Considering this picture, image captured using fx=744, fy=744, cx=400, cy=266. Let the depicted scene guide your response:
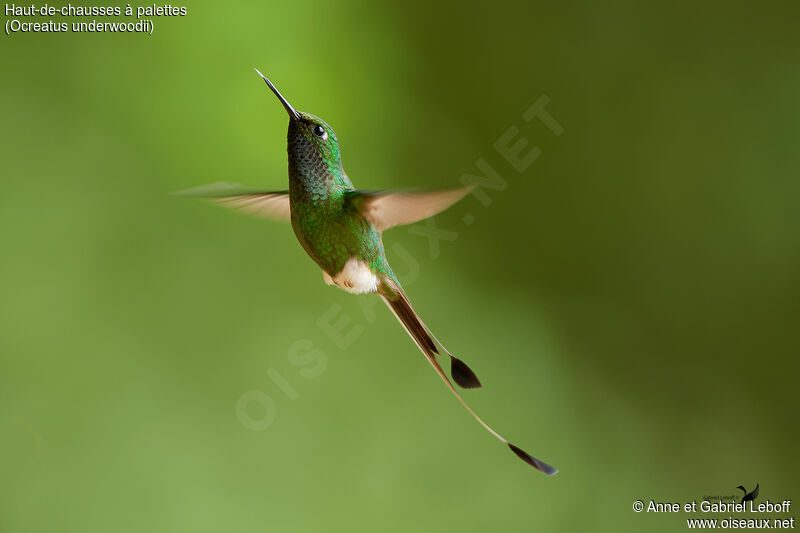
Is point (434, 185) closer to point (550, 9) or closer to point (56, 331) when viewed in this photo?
point (56, 331)

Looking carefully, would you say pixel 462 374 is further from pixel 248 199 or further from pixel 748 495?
pixel 748 495

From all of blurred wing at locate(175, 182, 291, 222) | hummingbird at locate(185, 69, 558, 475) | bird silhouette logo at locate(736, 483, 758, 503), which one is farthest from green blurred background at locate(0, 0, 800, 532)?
hummingbird at locate(185, 69, 558, 475)

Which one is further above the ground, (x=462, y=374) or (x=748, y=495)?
(x=462, y=374)

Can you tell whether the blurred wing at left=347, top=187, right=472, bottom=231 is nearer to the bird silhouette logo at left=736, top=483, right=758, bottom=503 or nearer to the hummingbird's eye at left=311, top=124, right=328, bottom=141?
the hummingbird's eye at left=311, top=124, right=328, bottom=141

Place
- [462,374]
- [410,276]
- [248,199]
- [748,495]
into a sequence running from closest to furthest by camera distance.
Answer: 1. [462,374]
2. [248,199]
3. [410,276]
4. [748,495]

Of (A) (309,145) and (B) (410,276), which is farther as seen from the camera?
(B) (410,276)

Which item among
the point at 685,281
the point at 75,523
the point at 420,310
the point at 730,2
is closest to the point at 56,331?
the point at 75,523

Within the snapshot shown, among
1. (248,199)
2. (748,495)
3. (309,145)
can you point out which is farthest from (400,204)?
(748,495)
